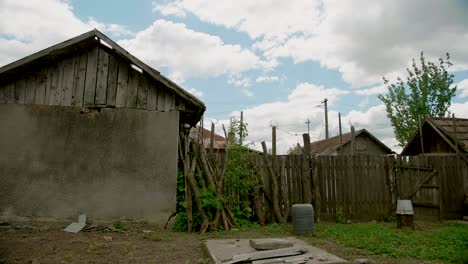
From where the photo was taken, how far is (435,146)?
13.6 m

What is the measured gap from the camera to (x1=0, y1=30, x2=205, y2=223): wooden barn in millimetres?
7387

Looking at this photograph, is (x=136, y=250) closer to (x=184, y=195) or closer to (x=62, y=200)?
(x=184, y=195)

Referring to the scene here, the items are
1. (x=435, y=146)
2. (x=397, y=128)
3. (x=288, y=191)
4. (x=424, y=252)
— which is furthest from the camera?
(x=397, y=128)

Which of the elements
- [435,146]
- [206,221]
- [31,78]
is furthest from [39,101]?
[435,146]

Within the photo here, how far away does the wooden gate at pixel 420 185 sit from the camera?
972cm

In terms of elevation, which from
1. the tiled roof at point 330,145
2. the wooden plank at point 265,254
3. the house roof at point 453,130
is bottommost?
the wooden plank at point 265,254

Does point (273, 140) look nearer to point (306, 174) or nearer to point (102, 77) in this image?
point (306, 174)

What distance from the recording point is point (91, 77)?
310 inches

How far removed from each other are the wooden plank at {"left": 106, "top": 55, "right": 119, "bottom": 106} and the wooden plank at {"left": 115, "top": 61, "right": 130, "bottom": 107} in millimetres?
70

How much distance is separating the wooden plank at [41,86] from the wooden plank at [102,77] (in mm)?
1220

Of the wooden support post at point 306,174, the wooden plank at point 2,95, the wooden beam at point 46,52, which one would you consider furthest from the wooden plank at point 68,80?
the wooden support post at point 306,174

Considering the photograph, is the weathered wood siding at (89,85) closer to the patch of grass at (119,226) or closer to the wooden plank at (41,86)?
the wooden plank at (41,86)

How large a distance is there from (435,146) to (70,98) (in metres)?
13.7

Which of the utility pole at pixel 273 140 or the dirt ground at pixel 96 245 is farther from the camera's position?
the utility pole at pixel 273 140
